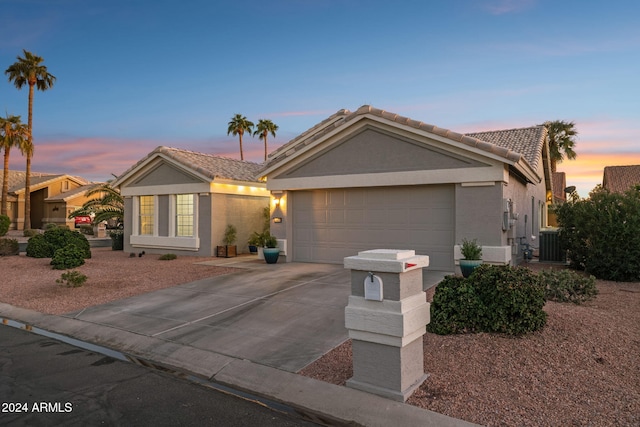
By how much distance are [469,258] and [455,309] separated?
498cm

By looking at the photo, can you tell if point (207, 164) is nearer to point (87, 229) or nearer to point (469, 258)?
point (469, 258)

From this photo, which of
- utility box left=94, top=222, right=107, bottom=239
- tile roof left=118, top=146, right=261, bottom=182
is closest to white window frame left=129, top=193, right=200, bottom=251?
tile roof left=118, top=146, right=261, bottom=182

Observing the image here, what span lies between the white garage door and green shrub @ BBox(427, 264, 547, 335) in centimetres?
567

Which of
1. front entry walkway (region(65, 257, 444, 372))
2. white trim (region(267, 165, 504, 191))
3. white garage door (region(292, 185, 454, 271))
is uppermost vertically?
white trim (region(267, 165, 504, 191))

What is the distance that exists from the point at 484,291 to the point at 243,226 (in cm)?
1379

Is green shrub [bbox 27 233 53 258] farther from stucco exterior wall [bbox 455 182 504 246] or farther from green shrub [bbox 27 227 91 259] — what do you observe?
stucco exterior wall [bbox 455 182 504 246]

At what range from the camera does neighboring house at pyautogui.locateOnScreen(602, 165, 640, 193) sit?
3203 cm

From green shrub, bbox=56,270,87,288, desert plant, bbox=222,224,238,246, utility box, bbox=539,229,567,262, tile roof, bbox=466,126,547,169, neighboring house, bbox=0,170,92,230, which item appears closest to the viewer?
green shrub, bbox=56,270,87,288

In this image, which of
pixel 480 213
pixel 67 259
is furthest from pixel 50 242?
pixel 480 213

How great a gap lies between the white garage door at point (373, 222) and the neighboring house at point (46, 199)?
112ft

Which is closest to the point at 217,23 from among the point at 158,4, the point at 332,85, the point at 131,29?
the point at 158,4

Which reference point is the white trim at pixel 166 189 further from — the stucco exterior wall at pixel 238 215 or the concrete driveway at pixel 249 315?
the concrete driveway at pixel 249 315

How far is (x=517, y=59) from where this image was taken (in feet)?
46.0

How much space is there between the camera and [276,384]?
187 inches
